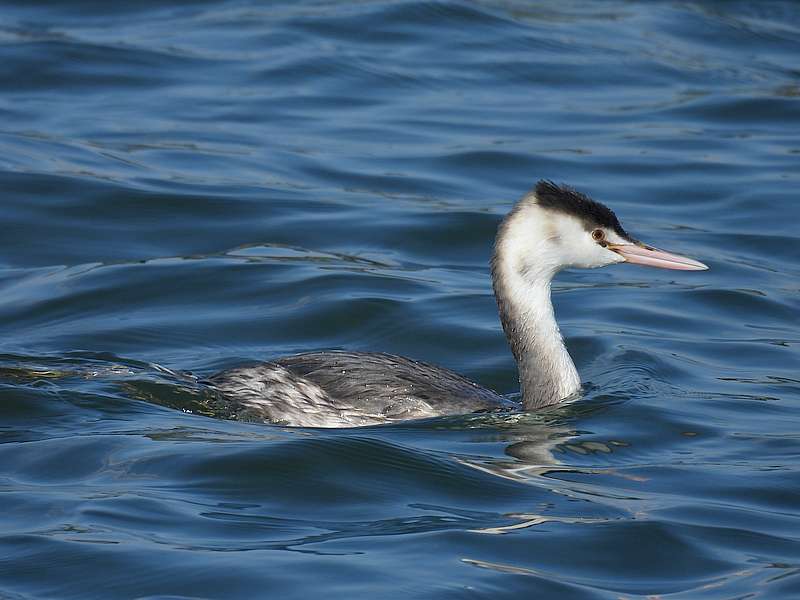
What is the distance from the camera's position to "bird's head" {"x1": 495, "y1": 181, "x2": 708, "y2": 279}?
769cm

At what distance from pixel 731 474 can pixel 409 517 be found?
61.8 inches

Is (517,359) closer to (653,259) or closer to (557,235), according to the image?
(557,235)

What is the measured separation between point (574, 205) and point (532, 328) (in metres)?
0.65

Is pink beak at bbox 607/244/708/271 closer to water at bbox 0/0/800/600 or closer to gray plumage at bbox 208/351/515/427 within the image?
water at bbox 0/0/800/600


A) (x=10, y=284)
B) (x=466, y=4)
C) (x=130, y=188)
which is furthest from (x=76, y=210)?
(x=466, y=4)

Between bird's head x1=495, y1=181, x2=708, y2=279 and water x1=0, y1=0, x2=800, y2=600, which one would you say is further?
bird's head x1=495, y1=181, x2=708, y2=279

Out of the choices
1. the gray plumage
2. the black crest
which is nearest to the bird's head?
the black crest

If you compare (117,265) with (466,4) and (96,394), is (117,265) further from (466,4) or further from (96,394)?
(466,4)

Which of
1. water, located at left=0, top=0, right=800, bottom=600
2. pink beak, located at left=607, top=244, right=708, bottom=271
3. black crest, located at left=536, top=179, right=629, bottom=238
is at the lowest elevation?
water, located at left=0, top=0, right=800, bottom=600

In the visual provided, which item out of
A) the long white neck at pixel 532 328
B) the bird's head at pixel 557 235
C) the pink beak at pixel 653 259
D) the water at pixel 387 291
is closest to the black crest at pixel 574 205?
the bird's head at pixel 557 235

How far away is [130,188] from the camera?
39.1 ft

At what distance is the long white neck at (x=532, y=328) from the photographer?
782 cm

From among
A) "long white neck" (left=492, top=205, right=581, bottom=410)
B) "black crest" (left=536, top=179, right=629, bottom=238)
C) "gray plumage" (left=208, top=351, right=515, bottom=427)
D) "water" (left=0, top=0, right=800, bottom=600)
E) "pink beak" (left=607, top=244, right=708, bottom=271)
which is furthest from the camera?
"pink beak" (left=607, top=244, right=708, bottom=271)

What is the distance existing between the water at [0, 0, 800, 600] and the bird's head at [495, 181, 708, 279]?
73cm
